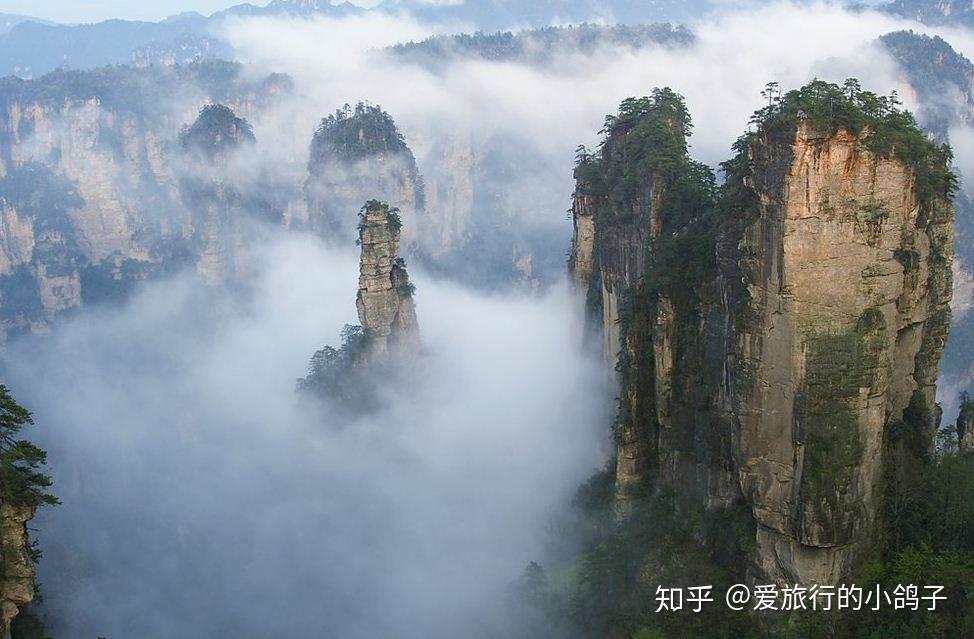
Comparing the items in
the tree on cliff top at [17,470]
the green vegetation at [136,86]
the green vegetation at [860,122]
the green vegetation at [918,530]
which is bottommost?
the green vegetation at [918,530]

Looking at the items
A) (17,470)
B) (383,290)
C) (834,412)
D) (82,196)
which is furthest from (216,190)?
(834,412)

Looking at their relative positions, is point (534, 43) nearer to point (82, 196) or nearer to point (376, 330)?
point (82, 196)

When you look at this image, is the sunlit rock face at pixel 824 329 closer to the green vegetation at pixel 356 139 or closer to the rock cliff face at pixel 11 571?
the rock cliff face at pixel 11 571

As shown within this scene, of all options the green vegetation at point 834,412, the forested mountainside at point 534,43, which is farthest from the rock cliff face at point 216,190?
the green vegetation at point 834,412

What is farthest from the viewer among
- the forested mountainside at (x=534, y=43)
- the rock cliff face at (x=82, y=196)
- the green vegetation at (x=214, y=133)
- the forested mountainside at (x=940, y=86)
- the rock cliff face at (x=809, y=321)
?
the forested mountainside at (x=534, y=43)

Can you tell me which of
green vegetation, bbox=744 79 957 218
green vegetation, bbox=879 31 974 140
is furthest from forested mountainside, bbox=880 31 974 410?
green vegetation, bbox=744 79 957 218

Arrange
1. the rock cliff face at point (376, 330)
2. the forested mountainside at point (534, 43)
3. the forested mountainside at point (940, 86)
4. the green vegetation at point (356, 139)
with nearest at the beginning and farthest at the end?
1. the rock cliff face at point (376, 330)
2. the green vegetation at point (356, 139)
3. the forested mountainside at point (940, 86)
4. the forested mountainside at point (534, 43)
